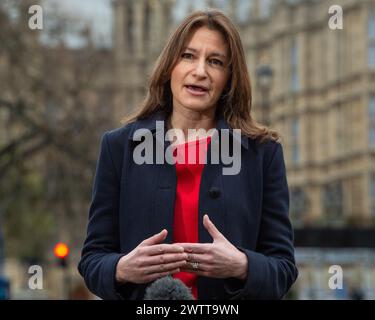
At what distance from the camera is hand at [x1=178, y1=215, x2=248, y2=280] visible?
3.99 meters

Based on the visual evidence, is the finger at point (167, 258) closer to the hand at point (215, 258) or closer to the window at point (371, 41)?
the hand at point (215, 258)

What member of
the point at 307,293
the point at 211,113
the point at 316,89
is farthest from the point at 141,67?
the point at 211,113

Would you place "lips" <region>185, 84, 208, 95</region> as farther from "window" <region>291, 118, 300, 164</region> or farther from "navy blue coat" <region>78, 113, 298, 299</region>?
"window" <region>291, 118, 300, 164</region>

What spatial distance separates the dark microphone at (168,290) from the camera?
379 cm

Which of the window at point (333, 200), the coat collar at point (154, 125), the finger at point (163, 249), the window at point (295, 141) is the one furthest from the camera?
the window at point (295, 141)

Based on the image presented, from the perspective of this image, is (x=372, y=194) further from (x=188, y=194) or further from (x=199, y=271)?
(x=199, y=271)

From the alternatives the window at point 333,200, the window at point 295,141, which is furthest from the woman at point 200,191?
the window at point 295,141

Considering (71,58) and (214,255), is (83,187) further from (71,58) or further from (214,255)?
(214,255)

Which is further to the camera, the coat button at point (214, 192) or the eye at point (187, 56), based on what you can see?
the eye at point (187, 56)

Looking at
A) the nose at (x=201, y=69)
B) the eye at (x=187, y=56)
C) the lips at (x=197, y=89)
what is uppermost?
the eye at (x=187, y=56)

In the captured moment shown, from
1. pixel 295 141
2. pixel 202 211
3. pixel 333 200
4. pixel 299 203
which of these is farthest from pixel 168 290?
pixel 295 141

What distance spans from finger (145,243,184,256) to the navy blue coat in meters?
0.19

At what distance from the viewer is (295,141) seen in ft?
176

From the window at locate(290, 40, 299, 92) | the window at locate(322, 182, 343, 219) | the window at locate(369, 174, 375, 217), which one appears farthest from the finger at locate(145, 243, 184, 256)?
the window at locate(290, 40, 299, 92)
